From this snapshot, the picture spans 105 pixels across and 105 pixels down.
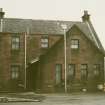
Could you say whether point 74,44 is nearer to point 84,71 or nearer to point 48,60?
point 84,71

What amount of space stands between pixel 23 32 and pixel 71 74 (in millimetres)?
8539

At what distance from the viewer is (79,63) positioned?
39750 millimetres

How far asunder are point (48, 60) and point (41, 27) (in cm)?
716

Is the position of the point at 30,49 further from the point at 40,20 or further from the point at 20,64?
the point at 40,20

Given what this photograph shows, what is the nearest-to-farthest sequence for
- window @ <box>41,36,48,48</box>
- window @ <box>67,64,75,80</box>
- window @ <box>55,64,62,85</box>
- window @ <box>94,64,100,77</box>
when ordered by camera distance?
window @ <box>55,64,62,85</box> < window @ <box>67,64,75,80</box> < window @ <box>94,64,100,77</box> < window @ <box>41,36,48,48</box>

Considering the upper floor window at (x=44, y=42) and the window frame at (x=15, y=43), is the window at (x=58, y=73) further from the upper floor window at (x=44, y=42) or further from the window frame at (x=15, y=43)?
the window frame at (x=15, y=43)

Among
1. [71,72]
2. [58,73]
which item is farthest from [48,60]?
[71,72]

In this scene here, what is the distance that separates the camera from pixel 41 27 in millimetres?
43781

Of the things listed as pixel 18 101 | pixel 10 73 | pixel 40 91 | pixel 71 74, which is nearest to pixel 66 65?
pixel 71 74

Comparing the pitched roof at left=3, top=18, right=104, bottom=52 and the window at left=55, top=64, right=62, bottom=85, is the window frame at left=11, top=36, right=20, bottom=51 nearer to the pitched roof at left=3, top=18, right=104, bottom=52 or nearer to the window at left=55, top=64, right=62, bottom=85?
the pitched roof at left=3, top=18, right=104, bottom=52

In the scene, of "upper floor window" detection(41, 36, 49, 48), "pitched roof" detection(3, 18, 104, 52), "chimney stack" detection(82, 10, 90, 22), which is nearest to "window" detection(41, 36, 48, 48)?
"upper floor window" detection(41, 36, 49, 48)

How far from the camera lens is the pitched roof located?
42.6 meters

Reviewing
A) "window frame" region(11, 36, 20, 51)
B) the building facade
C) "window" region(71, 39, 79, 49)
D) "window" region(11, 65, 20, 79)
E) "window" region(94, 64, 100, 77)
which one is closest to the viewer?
the building facade

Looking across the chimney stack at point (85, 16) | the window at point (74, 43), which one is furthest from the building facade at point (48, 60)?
the chimney stack at point (85, 16)
